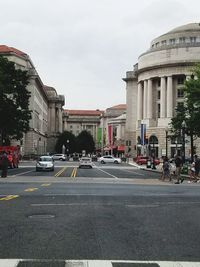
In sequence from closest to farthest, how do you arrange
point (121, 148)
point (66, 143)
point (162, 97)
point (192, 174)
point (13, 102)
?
point (192, 174) < point (13, 102) < point (162, 97) < point (121, 148) < point (66, 143)

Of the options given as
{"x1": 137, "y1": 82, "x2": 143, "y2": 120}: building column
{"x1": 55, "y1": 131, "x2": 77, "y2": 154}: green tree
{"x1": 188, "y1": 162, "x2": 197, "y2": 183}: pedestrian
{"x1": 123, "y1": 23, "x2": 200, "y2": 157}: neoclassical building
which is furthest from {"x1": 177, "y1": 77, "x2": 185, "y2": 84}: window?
{"x1": 188, "y1": 162, "x2": 197, "y2": 183}: pedestrian

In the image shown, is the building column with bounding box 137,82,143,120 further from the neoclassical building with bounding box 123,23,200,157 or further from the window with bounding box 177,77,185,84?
the window with bounding box 177,77,185,84

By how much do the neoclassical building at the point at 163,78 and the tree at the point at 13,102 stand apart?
57.0 meters

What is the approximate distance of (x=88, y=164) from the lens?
72500 mm

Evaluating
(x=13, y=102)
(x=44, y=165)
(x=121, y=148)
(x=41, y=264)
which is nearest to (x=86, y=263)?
(x=41, y=264)

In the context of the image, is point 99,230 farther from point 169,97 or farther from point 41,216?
point 169,97

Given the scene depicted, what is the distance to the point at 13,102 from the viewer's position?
72.6 m

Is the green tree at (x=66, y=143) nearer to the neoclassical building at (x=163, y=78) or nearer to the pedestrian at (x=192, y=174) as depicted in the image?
the neoclassical building at (x=163, y=78)

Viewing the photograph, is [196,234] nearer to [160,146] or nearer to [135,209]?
[135,209]

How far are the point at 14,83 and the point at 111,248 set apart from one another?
212ft

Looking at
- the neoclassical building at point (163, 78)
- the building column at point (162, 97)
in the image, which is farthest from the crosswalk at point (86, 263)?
the building column at point (162, 97)

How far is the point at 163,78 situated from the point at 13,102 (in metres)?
70.0

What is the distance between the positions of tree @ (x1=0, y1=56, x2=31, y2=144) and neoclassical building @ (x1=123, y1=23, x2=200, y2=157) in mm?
56963

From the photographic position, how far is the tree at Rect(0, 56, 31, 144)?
2721 inches
